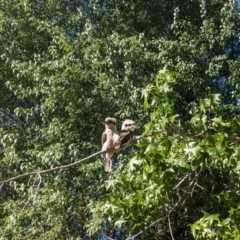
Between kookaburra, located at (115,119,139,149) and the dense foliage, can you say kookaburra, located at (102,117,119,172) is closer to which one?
kookaburra, located at (115,119,139,149)

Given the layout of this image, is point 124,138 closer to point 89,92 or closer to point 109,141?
point 109,141

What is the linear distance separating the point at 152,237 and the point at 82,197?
2.95 feet

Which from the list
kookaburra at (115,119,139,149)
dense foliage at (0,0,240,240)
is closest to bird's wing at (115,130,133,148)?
kookaburra at (115,119,139,149)

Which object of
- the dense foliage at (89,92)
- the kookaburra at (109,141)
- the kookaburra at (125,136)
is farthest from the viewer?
the dense foliage at (89,92)

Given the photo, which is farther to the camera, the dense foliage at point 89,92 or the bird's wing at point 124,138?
the dense foliage at point 89,92

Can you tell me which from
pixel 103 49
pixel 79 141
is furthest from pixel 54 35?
pixel 79 141

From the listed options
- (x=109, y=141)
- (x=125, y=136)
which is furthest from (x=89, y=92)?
(x=125, y=136)

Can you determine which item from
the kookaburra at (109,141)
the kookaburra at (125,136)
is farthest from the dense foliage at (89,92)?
the kookaburra at (125,136)

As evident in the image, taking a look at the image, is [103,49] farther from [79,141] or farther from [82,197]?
[82,197]

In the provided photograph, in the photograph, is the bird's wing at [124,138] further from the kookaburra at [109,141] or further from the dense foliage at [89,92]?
the dense foliage at [89,92]

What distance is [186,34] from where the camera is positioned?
6.61 m

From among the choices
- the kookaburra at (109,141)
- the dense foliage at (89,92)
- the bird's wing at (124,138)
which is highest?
the bird's wing at (124,138)

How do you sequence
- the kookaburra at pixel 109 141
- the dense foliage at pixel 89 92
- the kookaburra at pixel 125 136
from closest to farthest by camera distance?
the kookaburra at pixel 125 136
the kookaburra at pixel 109 141
the dense foliage at pixel 89 92

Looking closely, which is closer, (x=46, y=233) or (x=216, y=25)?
(x=46, y=233)
